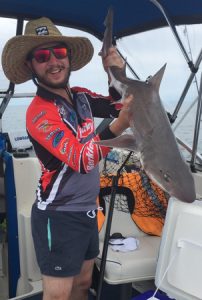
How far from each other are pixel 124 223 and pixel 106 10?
1863 mm

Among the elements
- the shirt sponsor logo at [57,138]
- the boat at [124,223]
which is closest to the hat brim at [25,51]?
the shirt sponsor logo at [57,138]

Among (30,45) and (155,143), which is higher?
(30,45)

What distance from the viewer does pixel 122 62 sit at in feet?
8.07

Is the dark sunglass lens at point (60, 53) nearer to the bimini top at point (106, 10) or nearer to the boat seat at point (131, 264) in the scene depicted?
the bimini top at point (106, 10)

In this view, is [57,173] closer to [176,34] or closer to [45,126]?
[45,126]

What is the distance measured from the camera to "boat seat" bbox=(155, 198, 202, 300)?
2320 millimetres

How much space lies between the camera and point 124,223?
3480 mm

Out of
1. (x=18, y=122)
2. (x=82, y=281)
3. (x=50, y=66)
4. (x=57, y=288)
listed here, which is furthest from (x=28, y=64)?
(x=18, y=122)

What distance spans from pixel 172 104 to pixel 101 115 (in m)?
1.47

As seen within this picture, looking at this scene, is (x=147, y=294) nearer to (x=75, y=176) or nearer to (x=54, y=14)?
(x=75, y=176)

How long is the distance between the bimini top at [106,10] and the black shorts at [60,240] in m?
1.84

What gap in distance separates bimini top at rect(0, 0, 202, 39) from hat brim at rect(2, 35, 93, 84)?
28.1 inches

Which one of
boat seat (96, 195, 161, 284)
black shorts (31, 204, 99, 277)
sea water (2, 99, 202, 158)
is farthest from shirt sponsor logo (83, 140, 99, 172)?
sea water (2, 99, 202, 158)

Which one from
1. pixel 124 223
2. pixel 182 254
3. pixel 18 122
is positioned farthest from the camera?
pixel 18 122
